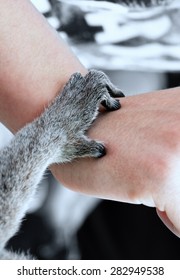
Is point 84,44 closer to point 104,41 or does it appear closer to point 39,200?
point 104,41

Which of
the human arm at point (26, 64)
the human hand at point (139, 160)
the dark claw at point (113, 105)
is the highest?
the human arm at point (26, 64)

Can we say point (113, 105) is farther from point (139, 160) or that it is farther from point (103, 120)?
point (139, 160)

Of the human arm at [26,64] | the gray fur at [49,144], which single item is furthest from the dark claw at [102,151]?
the human arm at [26,64]

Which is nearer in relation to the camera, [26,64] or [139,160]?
[139,160]

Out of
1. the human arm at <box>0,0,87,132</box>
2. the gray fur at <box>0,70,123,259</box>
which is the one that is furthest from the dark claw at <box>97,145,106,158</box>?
the human arm at <box>0,0,87,132</box>

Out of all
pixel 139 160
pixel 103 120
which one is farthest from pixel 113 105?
pixel 139 160

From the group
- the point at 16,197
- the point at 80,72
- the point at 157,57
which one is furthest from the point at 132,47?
the point at 16,197

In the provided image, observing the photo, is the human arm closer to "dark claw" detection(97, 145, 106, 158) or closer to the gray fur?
the gray fur

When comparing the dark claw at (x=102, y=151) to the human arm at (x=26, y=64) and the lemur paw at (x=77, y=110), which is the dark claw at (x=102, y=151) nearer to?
the lemur paw at (x=77, y=110)
